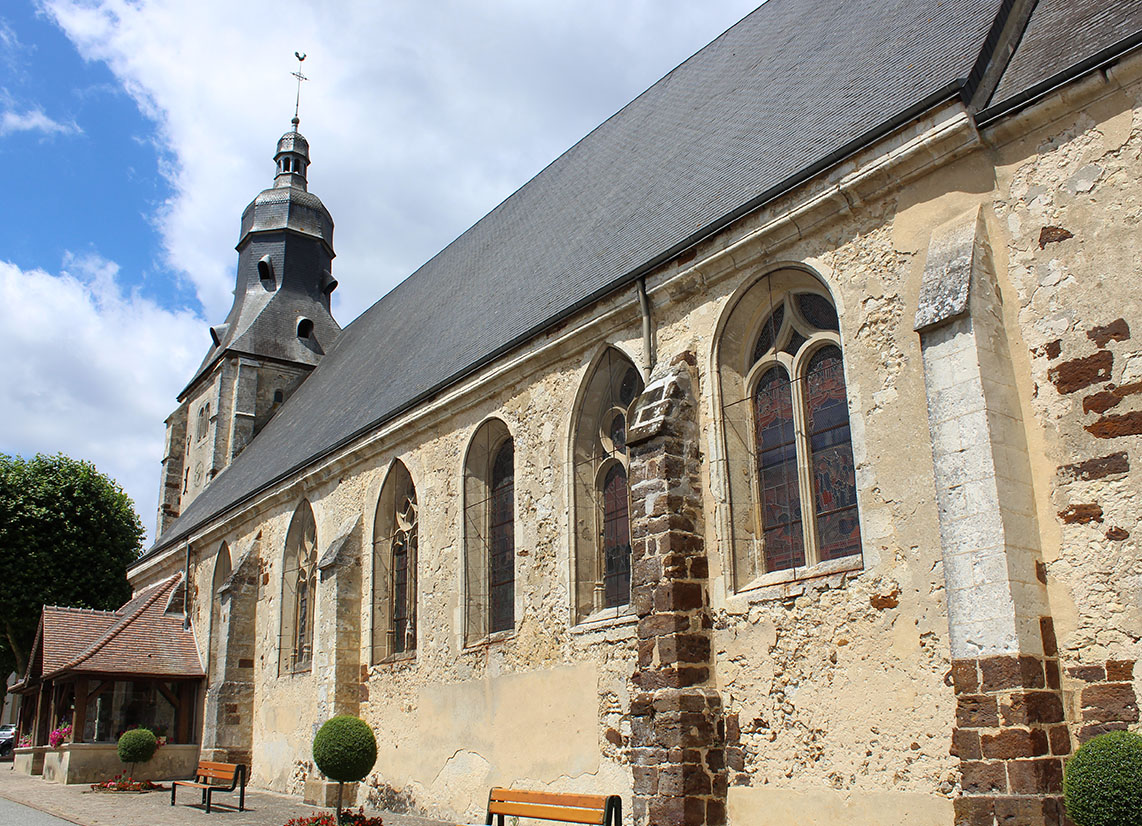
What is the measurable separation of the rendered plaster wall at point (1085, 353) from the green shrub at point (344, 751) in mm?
8028

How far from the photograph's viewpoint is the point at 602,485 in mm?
10523

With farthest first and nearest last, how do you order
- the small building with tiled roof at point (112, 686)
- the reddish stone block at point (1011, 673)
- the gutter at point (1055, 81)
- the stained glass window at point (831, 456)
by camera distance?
1. the small building with tiled roof at point (112, 686)
2. the stained glass window at point (831, 456)
3. the gutter at point (1055, 81)
4. the reddish stone block at point (1011, 673)

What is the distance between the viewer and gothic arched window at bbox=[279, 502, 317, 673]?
16.4 metres

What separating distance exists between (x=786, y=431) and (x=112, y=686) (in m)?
16.0

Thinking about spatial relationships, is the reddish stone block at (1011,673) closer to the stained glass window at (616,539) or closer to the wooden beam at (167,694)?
the stained glass window at (616,539)

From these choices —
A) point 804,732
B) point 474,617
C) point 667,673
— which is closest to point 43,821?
point 474,617

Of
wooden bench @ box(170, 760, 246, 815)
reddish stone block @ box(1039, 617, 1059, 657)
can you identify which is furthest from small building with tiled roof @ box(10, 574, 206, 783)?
reddish stone block @ box(1039, 617, 1059, 657)

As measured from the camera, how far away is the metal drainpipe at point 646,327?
9555 mm

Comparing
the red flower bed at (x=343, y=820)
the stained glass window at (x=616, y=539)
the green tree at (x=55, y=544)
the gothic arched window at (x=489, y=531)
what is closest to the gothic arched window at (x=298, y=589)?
the gothic arched window at (x=489, y=531)

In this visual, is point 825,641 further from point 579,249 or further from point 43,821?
point 43,821

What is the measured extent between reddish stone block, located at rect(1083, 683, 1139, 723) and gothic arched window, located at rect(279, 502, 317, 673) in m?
12.7

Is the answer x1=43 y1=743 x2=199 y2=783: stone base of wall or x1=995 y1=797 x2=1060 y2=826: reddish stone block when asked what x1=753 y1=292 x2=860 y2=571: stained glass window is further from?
x1=43 y1=743 x2=199 y2=783: stone base of wall

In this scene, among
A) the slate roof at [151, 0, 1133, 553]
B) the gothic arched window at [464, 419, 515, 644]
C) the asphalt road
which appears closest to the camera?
the slate roof at [151, 0, 1133, 553]

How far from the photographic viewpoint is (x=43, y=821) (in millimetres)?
11719
